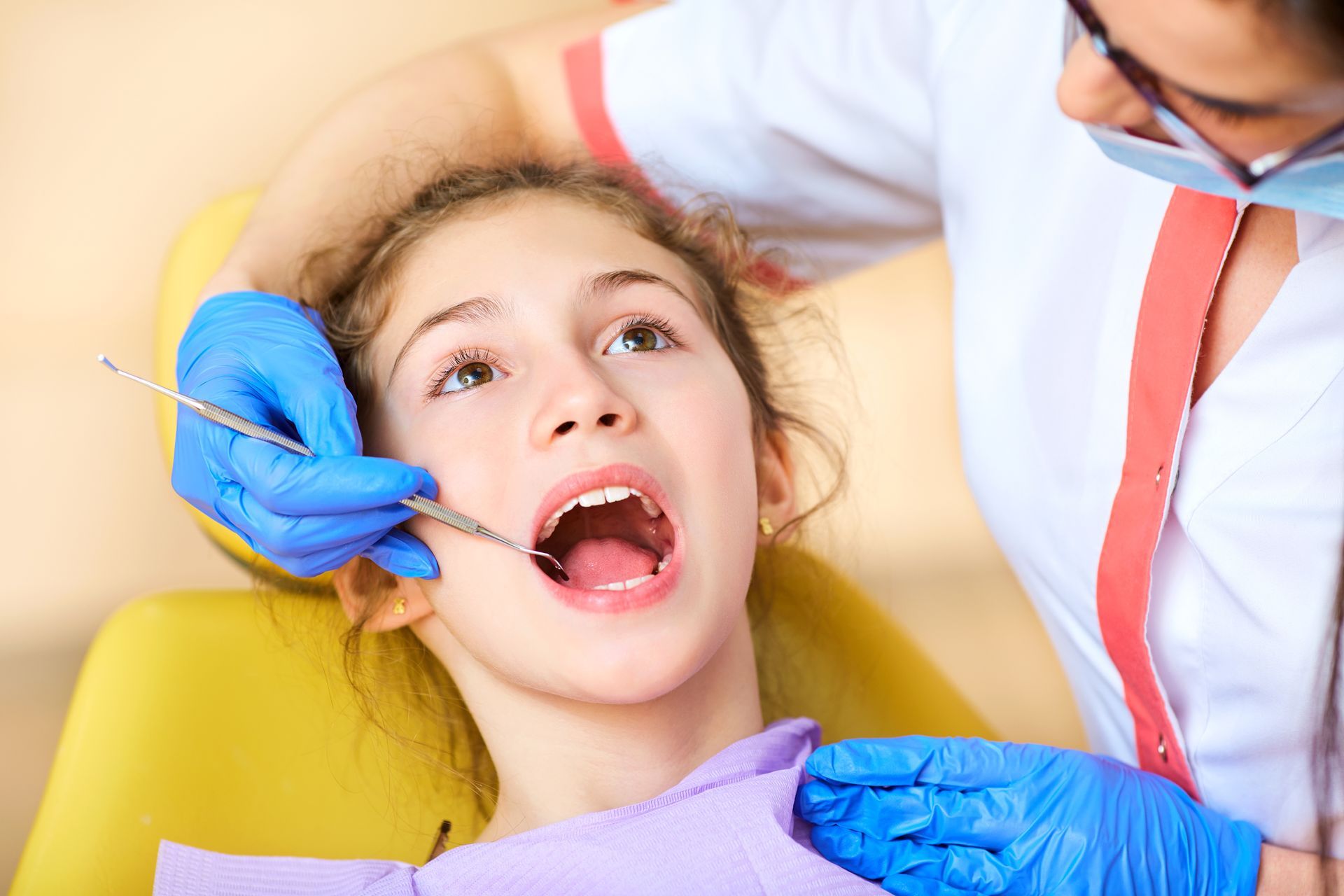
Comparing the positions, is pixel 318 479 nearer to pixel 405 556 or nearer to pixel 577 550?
pixel 405 556

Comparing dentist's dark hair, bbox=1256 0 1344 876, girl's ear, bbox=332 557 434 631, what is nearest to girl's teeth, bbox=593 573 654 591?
girl's ear, bbox=332 557 434 631

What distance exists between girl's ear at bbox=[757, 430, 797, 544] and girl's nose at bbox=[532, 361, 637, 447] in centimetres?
30

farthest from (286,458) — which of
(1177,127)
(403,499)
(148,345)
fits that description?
(148,345)

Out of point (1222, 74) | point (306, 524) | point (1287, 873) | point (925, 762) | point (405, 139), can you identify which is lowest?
point (1287, 873)

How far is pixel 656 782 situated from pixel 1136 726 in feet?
1.56

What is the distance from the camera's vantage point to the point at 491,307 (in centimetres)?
112

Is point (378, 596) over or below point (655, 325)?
below

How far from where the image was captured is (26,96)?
8.03 ft

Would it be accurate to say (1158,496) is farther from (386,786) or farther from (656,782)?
(386,786)

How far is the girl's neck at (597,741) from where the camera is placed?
3.68ft

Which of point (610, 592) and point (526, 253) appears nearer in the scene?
point (610, 592)

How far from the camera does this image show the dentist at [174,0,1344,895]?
0.82 meters

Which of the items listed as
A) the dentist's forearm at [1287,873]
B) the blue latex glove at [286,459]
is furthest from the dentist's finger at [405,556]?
the dentist's forearm at [1287,873]

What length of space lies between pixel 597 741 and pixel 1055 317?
0.60 meters
